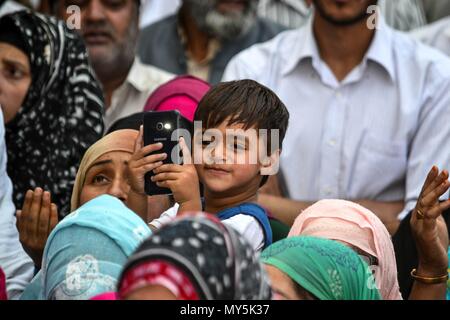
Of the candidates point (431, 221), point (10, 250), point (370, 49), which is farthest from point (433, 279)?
point (370, 49)

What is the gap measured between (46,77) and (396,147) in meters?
1.63

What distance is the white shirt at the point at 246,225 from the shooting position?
3557 millimetres

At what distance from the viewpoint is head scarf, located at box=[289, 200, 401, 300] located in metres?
3.39

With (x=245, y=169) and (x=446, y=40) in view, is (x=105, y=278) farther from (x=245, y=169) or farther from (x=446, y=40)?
(x=446, y=40)

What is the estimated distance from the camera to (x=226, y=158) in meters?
3.58

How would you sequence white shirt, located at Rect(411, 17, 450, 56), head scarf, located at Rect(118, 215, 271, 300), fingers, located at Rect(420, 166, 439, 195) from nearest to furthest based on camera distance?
head scarf, located at Rect(118, 215, 271, 300)
fingers, located at Rect(420, 166, 439, 195)
white shirt, located at Rect(411, 17, 450, 56)

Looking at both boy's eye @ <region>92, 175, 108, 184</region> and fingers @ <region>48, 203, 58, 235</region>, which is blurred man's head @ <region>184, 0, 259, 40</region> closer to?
boy's eye @ <region>92, 175, 108, 184</region>

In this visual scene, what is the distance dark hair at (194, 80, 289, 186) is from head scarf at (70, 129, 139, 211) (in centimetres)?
40

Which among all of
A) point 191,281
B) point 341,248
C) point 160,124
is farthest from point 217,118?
point 191,281

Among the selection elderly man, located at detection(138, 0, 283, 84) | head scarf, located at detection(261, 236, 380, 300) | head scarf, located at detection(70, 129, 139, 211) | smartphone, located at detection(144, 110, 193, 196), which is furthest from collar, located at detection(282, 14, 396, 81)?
head scarf, located at detection(261, 236, 380, 300)

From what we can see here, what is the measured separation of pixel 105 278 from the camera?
9.53 ft

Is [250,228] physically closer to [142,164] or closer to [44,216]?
[142,164]

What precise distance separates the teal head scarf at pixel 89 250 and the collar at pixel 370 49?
2412 millimetres

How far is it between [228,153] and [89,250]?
0.78 m
